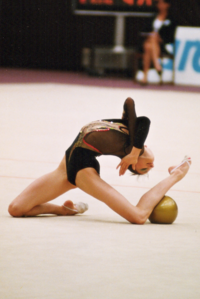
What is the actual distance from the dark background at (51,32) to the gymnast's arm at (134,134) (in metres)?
13.4

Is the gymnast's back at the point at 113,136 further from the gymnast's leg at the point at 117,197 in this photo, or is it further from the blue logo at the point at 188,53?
the blue logo at the point at 188,53

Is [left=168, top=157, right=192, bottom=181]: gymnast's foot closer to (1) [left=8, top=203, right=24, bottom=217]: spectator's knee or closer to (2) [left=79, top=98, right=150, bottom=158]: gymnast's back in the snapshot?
(2) [left=79, top=98, right=150, bottom=158]: gymnast's back

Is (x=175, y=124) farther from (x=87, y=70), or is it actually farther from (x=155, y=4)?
(x=87, y=70)

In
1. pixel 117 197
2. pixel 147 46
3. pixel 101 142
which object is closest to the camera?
pixel 117 197

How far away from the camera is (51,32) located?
16.6m

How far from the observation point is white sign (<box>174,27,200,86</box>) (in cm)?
1307

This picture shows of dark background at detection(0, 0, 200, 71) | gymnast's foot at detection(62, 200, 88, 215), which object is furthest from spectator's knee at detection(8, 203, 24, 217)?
dark background at detection(0, 0, 200, 71)

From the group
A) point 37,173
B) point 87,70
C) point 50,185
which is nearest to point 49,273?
point 50,185

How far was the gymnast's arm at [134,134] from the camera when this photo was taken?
10.2 ft

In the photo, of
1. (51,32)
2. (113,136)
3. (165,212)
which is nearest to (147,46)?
(51,32)

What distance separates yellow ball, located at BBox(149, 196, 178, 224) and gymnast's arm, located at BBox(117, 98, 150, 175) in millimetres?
321

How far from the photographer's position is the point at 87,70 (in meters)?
16.1

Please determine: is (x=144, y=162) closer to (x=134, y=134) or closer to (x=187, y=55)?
(x=134, y=134)

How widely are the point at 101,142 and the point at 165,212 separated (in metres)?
0.63
